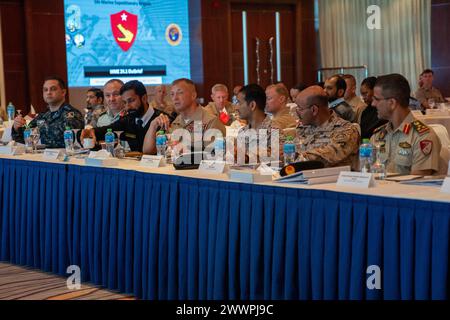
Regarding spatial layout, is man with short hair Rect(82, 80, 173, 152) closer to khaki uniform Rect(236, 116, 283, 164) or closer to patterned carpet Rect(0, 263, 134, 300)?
khaki uniform Rect(236, 116, 283, 164)

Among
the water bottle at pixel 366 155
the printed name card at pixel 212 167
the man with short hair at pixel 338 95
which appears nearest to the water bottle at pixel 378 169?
the water bottle at pixel 366 155

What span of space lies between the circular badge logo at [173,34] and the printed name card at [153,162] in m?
8.59

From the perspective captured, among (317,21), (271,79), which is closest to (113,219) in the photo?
(271,79)

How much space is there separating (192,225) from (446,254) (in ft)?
4.73

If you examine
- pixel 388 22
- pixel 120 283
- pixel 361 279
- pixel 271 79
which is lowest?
pixel 120 283

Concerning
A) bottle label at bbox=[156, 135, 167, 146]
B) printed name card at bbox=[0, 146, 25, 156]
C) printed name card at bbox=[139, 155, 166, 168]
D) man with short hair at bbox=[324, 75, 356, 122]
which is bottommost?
printed name card at bbox=[139, 155, 166, 168]

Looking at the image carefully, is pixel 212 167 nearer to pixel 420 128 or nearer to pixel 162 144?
pixel 162 144

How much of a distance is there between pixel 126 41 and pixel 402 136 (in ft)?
29.0

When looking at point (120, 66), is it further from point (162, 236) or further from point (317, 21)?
point (162, 236)

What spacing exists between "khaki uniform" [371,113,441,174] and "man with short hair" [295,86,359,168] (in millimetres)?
257

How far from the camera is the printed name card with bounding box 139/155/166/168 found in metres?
4.40

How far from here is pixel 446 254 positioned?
9.08 feet

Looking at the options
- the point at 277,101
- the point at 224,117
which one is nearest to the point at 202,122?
the point at 277,101

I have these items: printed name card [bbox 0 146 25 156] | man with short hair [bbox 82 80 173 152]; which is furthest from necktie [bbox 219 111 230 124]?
printed name card [bbox 0 146 25 156]
